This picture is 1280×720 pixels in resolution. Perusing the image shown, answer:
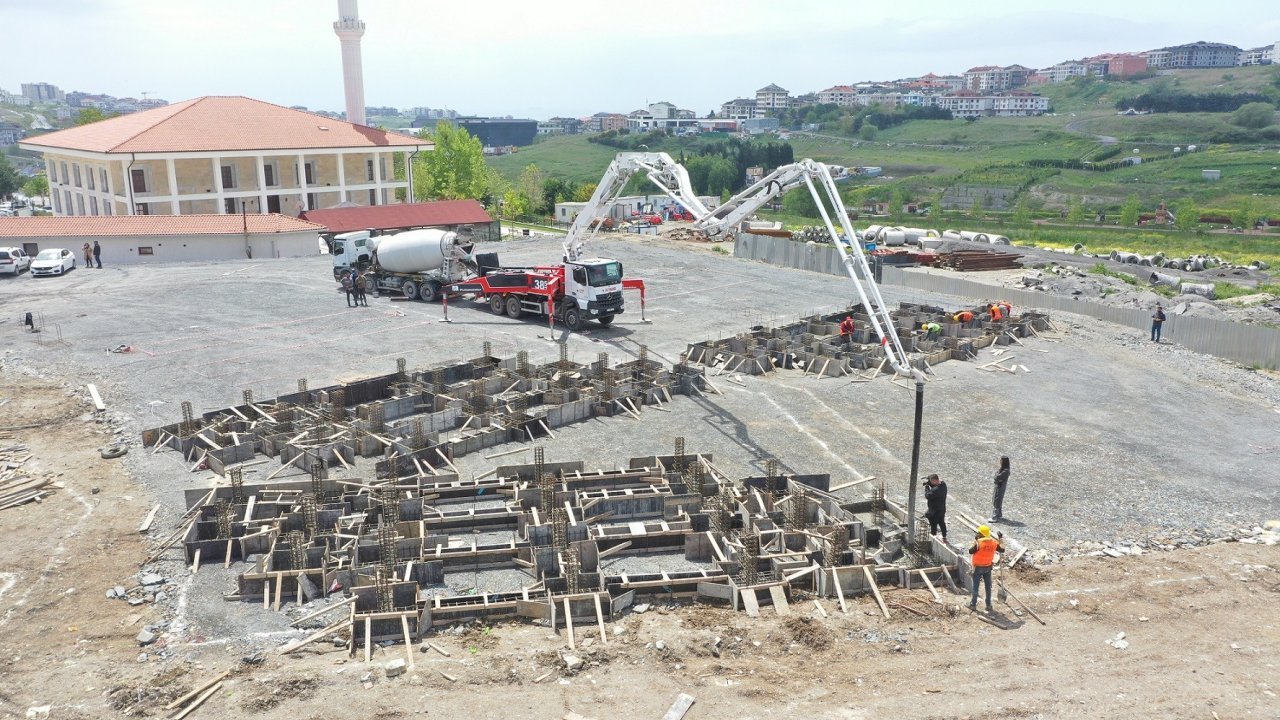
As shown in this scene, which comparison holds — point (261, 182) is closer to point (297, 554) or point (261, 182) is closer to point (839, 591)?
point (297, 554)

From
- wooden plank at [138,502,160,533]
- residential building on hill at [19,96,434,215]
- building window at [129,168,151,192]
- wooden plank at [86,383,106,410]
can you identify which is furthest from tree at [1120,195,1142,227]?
wooden plank at [138,502,160,533]

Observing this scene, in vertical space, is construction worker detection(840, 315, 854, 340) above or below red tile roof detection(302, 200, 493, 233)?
below

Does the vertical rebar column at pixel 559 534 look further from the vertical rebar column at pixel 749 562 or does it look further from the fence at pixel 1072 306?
the fence at pixel 1072 306

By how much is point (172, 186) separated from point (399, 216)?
12980 mm

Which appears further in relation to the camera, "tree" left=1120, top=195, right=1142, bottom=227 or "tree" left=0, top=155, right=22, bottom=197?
"tree" left=0, top=155, right=22, bottom=197

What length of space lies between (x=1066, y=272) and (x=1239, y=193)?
6895 cm

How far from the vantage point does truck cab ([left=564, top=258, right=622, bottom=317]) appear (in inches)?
1208

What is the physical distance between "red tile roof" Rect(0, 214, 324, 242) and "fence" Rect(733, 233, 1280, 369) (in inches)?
954

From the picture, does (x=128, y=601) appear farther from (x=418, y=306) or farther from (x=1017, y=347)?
(x=1017, y=347)

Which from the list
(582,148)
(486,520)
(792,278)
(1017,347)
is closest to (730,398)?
(486,520)

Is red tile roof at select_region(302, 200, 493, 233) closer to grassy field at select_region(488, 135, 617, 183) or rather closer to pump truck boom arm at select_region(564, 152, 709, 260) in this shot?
pump truck boom arm at select_region(564, 152, 709, 260)

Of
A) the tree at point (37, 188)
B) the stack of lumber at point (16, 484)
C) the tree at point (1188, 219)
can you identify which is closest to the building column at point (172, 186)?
the stack of lumber at point (16, 484)

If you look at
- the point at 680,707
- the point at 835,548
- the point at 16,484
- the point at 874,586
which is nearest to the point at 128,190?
the point at 16,484

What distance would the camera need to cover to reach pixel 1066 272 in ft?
162
